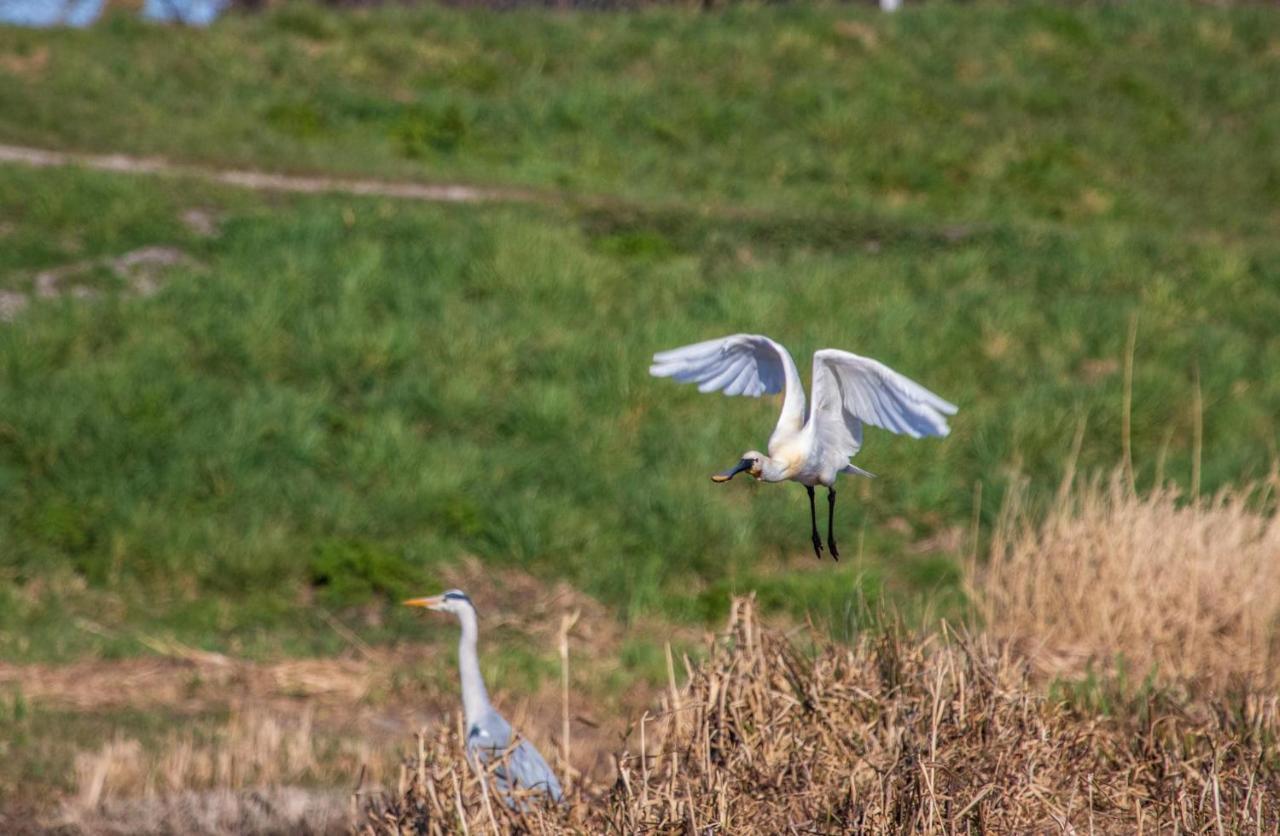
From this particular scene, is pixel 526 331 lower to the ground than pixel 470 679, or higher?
higher

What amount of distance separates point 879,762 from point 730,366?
1784 millimetres

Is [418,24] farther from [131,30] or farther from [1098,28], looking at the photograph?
Answer: [1098,28]

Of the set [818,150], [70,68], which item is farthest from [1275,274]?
[70,68]

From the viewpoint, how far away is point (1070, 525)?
9344 mm

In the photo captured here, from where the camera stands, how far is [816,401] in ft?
12.0

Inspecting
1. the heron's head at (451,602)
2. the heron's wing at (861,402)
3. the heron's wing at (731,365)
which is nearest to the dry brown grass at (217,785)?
the heron's head at (451,602)

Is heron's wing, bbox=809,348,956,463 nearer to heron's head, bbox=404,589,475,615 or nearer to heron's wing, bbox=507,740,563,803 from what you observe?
heron's wing, bbox=507,740,563,803

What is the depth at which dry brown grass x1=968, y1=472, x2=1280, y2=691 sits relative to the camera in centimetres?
857

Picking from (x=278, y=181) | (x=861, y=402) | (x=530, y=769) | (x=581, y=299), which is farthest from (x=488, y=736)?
(x=278, y=181)

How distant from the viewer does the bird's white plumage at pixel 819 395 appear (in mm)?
3521

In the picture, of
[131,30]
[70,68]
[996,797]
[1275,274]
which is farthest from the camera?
[131,30]

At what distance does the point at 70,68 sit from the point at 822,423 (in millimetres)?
17644

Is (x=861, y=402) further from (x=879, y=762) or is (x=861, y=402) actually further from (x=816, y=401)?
(x=879, y=762)

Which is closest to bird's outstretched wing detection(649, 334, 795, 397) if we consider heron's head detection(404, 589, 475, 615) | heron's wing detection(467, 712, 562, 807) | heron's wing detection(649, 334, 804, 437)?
heron's wing detection(649, 334, 804, 437)
